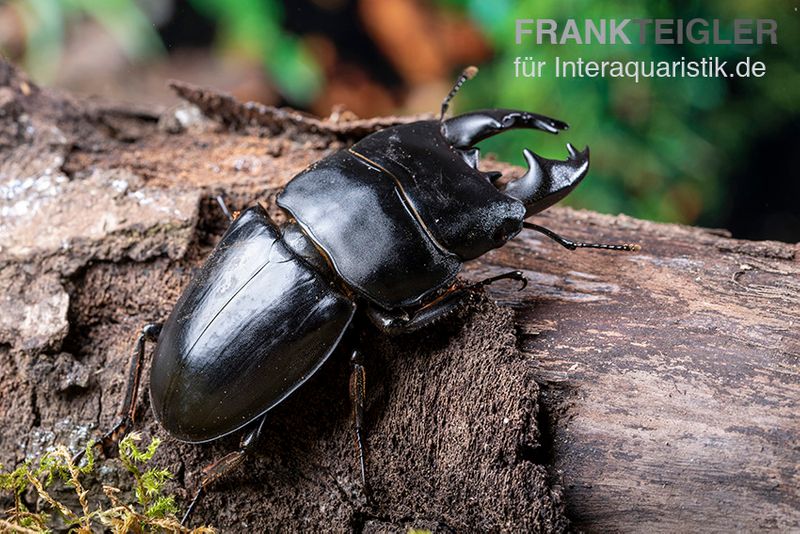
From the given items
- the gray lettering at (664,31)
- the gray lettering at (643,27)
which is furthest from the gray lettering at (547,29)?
the gray lettering at (664,31)

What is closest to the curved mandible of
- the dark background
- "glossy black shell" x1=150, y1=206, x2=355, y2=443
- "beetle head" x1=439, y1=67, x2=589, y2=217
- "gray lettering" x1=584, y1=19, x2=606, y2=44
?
"beetle head" x1=439, y1=67, x2=589, y2=217

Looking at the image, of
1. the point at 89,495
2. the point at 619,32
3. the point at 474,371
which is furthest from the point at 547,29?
the point at 89,495

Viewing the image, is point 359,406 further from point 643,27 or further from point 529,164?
point 643,27

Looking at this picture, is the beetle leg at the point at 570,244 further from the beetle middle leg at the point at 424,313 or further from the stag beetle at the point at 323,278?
the beetle middle leg at the point at 424,313

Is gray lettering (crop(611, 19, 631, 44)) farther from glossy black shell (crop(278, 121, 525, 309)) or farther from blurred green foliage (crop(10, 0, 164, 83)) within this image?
blurred green foliage (crop(10, 0, 164, 83))

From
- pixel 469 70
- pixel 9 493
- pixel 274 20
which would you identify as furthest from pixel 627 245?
pixel 274 20

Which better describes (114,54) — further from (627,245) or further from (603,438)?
(603,438)
